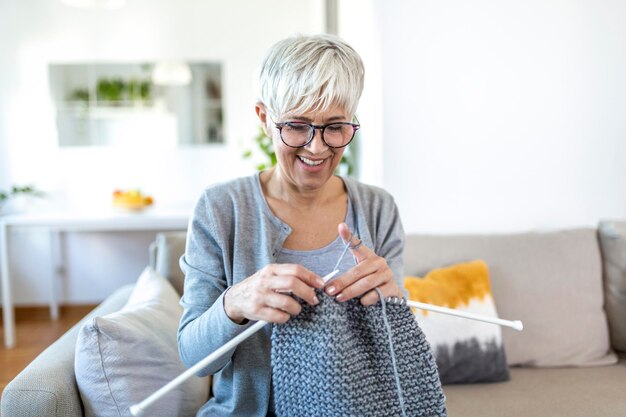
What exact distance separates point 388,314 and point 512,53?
1433 millimetres

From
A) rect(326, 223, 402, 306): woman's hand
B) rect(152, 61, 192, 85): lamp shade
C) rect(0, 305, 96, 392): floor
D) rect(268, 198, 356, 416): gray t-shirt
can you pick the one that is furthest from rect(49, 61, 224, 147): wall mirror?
rect(326, 223, 402, 306): woman's hand

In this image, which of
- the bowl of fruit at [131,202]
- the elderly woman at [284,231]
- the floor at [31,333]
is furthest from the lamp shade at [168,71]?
the elderly woman at [284,231]

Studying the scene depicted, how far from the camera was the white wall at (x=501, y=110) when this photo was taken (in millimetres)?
2096

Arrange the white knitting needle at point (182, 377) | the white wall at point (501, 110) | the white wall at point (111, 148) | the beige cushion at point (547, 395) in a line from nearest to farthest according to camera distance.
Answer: the white knitting needle at point (182, 377) < the beige cushion at point (547, 395) < the white wall at point (501, 110) < the white wall at point (111, 148)

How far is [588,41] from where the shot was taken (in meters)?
2.13

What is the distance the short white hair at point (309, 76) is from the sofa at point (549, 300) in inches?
35.5

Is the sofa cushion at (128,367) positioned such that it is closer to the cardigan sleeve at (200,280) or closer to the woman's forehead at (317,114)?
the cardigan sleeve at (200,280)

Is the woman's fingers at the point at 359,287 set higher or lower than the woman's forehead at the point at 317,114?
lower

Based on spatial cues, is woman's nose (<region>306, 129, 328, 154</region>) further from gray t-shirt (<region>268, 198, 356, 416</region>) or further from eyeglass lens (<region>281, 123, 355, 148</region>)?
gray t-shirt (<region>268, 198, 356, 416</region>)

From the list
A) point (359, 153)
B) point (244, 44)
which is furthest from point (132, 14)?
point (359, 153)

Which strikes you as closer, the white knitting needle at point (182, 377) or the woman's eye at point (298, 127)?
the white knitting needle at point (182, 377)

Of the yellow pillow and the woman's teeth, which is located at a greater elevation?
the woman's teeth

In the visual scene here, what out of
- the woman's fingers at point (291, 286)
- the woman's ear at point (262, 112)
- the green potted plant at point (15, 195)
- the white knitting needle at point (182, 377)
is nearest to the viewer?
the white knitting needle at point (182, 377)

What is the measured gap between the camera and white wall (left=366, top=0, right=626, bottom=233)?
210cm
